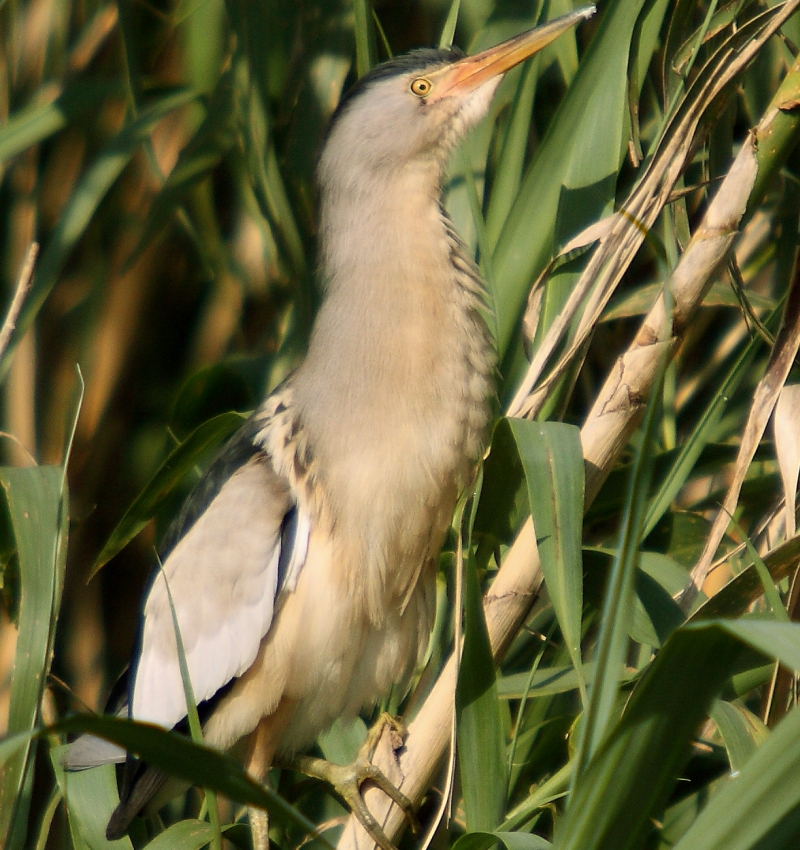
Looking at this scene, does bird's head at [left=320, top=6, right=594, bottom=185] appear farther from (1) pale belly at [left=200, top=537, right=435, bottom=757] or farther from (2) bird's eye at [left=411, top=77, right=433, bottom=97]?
(1) pale belly at [left=200, top=537, right=435, bottom=757]

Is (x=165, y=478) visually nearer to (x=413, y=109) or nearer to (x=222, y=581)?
(x=222, y=581)

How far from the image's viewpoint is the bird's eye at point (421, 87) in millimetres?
1341

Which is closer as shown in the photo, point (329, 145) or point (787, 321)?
point (787, 321)

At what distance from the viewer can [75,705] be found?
5.06ft

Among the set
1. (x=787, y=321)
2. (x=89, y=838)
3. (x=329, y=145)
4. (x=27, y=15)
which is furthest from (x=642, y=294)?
(x=27, y=15)

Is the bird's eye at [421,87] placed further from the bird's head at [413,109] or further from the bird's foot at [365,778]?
the bird's foot at [365,778]

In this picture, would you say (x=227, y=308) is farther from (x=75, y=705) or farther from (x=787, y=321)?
(x=787, y=321)

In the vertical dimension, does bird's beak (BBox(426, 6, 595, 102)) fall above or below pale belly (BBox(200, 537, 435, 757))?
above

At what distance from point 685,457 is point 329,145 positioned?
620mm

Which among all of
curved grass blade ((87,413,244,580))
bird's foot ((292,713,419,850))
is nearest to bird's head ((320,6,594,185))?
curved grass blade ((87,413,244,580))

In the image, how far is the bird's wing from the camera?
125cm

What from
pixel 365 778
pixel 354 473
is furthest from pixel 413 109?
pixel 365 778

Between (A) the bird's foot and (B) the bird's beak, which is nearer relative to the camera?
(A) the bird's foot

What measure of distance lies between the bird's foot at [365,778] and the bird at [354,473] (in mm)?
15
